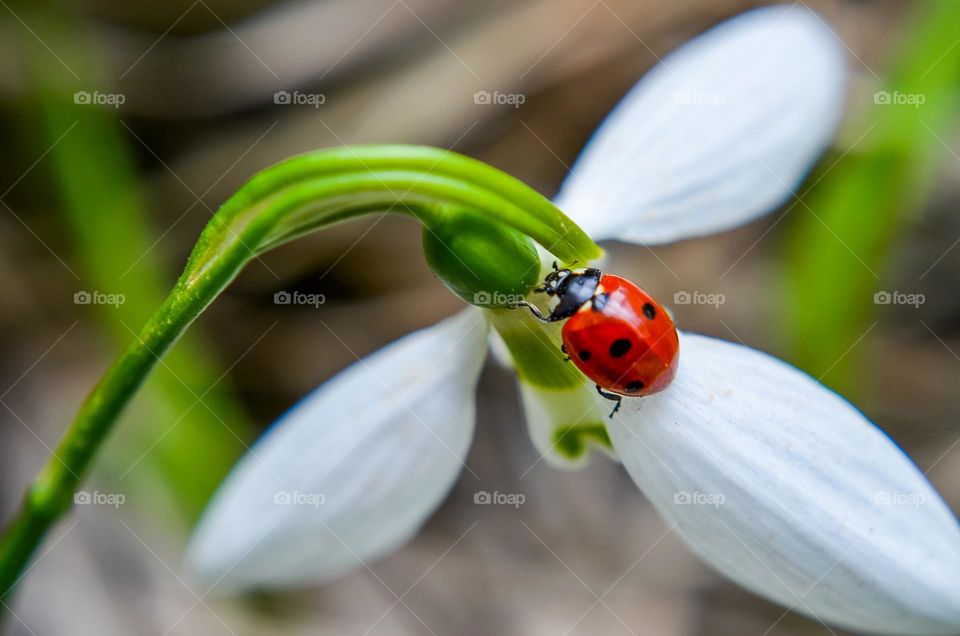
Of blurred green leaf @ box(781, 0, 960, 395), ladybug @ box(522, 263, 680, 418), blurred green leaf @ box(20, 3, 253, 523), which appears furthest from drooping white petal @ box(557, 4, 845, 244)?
blurred green leaf @ box(20, 3, 253, 523)

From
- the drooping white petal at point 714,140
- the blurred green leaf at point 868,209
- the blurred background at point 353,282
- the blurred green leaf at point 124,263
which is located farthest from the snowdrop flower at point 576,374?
the blurred green leaf at point 124,263

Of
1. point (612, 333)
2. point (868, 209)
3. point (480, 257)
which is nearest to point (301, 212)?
point (480, 257)

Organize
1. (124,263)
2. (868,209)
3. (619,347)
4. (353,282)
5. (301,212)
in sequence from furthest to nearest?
1. (353,282)
2. (124,263)
3. (868,209)
4. (619,347)
5. (301,212)

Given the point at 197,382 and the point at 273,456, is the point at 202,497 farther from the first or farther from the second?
the point at 273,456

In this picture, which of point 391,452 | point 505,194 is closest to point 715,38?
point 505,194

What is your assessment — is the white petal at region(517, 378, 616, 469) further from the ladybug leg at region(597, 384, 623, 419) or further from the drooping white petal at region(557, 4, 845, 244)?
the drooping white petal at region(557, 4, 845, 244)

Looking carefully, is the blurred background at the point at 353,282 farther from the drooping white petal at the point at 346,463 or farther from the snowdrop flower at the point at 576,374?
the drooping white petal at the point at 346,463

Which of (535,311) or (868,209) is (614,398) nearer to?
(535,311)
